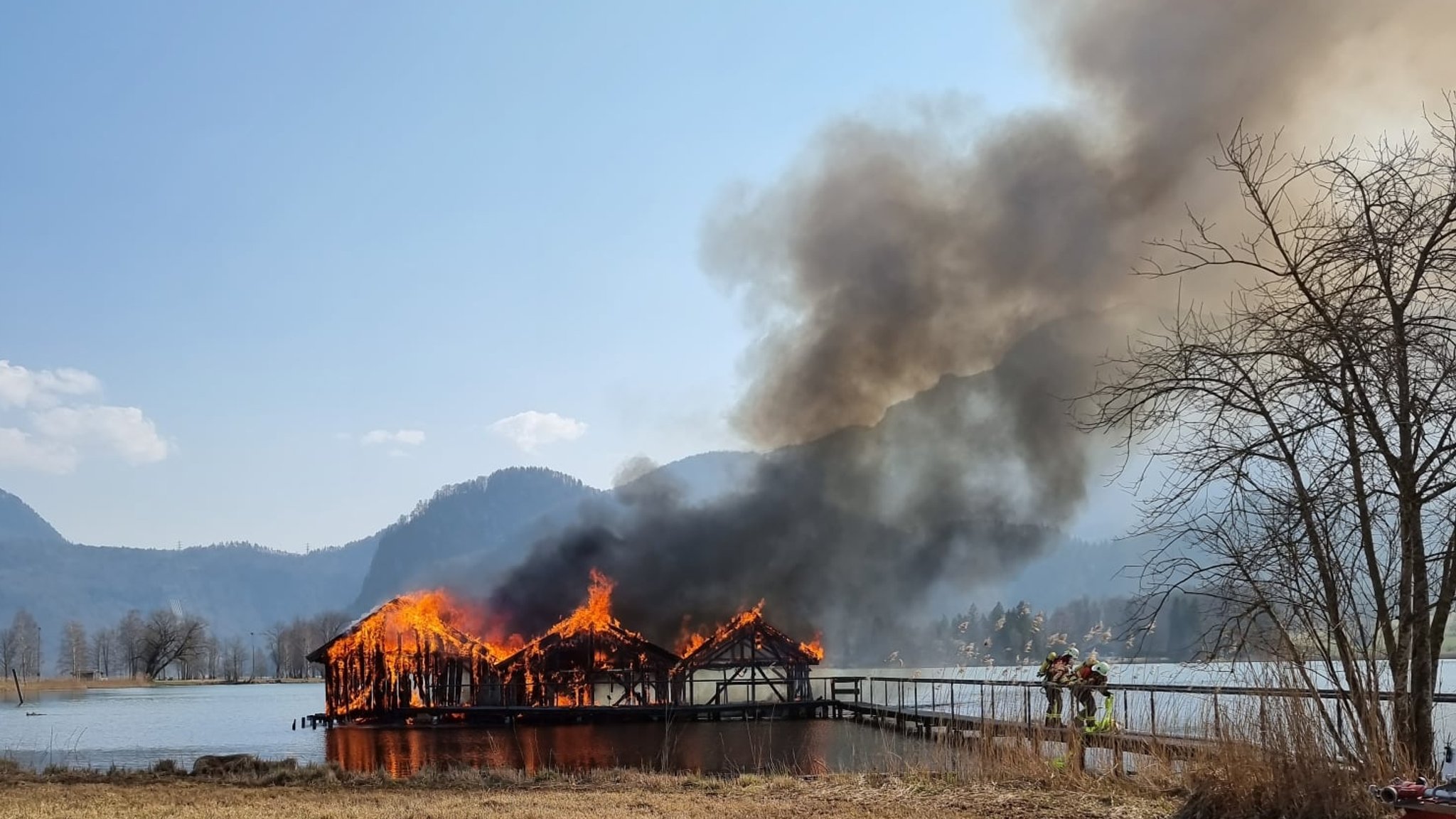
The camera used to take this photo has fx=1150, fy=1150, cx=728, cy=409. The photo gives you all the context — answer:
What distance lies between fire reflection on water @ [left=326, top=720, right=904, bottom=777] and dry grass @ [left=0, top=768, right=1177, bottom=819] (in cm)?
389

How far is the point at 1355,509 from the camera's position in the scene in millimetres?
10219

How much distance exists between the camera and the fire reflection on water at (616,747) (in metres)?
28.0

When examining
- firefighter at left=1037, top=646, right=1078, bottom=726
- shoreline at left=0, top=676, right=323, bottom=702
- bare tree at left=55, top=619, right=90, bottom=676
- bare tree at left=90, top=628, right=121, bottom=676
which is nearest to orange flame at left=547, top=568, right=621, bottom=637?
firefighter at left=1037, top=646, right=1078, bottom=726

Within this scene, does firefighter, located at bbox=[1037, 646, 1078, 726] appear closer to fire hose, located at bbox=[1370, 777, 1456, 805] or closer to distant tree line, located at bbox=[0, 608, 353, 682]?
fire hose, located at bbox=[1370, 777, 1456, 805]

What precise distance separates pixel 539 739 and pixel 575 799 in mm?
26664

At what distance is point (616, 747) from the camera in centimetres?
3691

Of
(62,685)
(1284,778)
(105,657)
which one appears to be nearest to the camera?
(1284,778)

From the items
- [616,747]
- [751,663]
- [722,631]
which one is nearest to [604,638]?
[722,631]

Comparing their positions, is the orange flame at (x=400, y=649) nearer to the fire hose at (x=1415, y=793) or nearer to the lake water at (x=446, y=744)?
the lake water at (x=446, y=744)

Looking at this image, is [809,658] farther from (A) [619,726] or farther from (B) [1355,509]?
(B) [1355,509]

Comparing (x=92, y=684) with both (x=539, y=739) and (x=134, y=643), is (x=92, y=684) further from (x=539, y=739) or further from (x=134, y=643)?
(x=539, y=739)

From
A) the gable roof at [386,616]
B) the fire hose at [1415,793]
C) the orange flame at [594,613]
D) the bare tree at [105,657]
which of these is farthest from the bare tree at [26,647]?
the fire hose at [1415,793]

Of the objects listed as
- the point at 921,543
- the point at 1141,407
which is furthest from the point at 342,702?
the point at 1141,407

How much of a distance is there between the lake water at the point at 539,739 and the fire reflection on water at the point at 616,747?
91 millimetres
